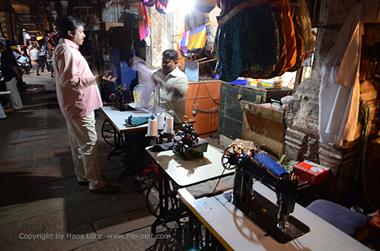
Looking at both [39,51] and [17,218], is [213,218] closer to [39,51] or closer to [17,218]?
[17,218]

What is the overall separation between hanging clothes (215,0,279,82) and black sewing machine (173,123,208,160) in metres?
0.72

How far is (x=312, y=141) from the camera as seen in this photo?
2818 millimetres

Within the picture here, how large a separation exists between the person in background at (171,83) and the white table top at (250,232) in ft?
7.47

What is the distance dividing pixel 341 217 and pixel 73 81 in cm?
316

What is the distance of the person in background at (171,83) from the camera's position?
390cm

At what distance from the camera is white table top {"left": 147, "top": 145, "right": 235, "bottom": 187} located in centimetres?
207


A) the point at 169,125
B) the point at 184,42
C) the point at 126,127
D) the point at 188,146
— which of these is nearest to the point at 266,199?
the point at 188,146

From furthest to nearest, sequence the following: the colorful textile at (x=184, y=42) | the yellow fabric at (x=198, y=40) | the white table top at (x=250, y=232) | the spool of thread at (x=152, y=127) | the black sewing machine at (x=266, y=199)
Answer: the colorful textile at (x=184, y=42)
the yellow fabric at (x=198, y=40)
the spool of thread at (x=152, y=127)
the black sewing machine at (x=266, y=199)
the white table top at (x=250, y=232)

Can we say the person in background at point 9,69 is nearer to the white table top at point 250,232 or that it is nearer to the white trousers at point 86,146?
the white trousers at point 86,146

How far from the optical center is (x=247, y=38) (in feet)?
6.28

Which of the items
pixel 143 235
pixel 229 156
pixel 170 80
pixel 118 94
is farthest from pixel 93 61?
pixel 229 156

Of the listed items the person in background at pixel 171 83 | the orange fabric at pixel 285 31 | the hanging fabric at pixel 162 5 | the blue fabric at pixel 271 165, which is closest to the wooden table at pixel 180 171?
the blue fabric at pixel 271 165

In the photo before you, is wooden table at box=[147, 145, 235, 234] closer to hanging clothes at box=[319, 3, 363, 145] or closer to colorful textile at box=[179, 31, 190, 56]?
hanging clothes at box=[319, 3, 363, 145]

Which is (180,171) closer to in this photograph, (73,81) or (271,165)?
(271,165)
